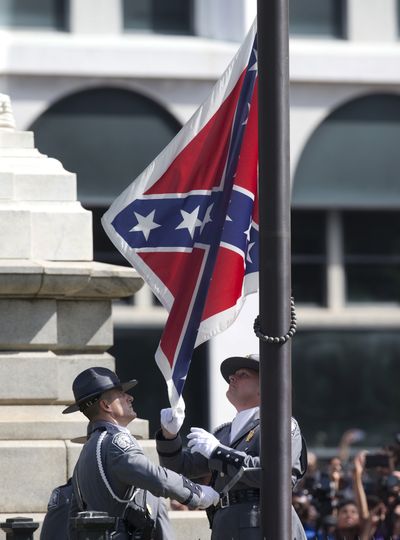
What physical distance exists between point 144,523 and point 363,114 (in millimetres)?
16822

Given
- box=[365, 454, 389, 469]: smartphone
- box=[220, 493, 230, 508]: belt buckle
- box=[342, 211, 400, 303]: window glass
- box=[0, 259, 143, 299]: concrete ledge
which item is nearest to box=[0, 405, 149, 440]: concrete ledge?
box=[0, 259, 143, 299]: concrete ledge

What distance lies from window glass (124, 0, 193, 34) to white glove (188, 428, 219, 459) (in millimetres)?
16063

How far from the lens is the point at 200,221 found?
26.6ft

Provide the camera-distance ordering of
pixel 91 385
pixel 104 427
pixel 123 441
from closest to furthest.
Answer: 1. pixel 123 441
2. pixel 104 427
3. pixel 91 385

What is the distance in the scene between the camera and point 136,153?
23281 mm

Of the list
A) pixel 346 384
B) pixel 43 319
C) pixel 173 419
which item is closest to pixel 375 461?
pixel 43 319

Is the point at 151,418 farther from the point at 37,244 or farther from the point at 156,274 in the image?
the point at 156,274

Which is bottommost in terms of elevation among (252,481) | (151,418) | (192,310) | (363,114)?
(151,418)

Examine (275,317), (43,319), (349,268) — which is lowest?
(349,268)

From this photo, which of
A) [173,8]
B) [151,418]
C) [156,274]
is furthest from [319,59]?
[156,274]

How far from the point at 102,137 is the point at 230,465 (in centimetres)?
1574

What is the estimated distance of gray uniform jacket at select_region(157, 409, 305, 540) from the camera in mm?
7805

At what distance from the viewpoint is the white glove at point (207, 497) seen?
7823 mm

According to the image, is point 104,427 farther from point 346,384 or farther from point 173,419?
point 346,384
